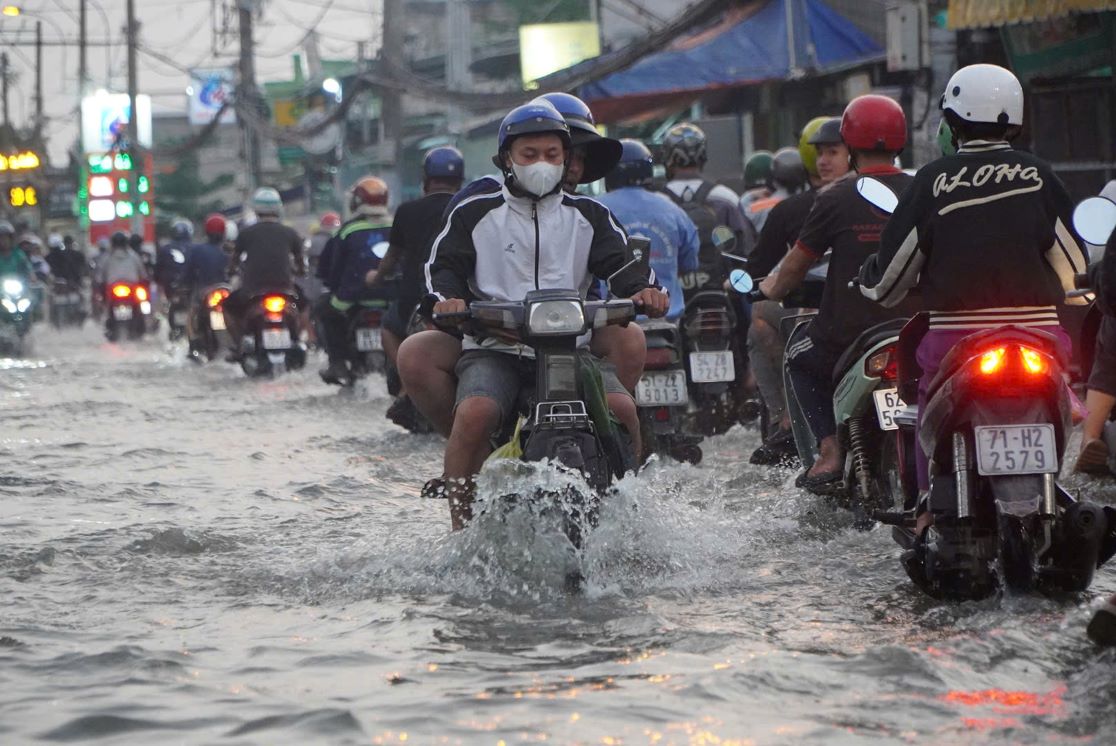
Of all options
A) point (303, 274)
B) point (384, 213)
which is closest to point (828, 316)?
point (384, 213)

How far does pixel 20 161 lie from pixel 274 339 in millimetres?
59772

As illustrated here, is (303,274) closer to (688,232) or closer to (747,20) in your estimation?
(747,20)

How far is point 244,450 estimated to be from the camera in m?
11.8

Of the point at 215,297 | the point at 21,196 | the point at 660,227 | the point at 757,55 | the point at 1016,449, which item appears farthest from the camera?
the point at 21,196

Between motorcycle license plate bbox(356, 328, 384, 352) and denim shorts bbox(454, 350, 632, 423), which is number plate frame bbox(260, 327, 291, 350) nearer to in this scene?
motorcycle license plate bbox(356, 328, 384, 352)

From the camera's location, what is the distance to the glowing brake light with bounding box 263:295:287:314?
18031mm

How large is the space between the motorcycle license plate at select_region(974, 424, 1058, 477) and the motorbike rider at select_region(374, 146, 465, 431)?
6.58m

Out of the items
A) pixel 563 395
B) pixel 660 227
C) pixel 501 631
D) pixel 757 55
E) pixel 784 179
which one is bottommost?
pixel 501 631

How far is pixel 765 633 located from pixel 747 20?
1654 centimetres

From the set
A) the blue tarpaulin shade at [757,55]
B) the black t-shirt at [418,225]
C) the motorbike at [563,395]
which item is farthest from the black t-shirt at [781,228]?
the blue tarpaulin shade at [757,55]

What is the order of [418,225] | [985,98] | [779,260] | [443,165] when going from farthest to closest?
[443,165]
[418,225]
[779,260]
[985,98]

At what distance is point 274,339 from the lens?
707 inches

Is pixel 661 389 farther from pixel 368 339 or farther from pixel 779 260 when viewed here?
pixel 368 339

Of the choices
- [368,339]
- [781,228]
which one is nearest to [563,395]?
[781,228]
